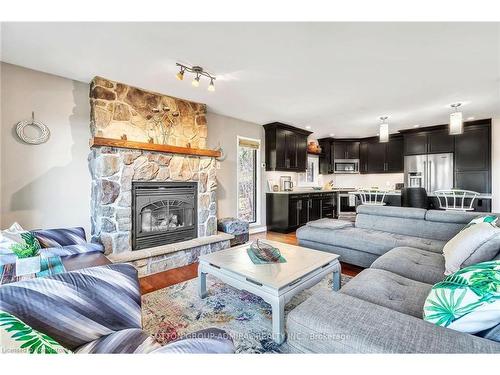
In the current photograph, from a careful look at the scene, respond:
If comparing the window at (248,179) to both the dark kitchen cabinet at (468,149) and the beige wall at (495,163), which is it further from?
the beige wall at (495,163)

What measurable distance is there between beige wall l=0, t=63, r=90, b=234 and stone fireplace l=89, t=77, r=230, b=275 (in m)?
0.19

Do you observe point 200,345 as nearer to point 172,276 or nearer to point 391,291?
point 391,291

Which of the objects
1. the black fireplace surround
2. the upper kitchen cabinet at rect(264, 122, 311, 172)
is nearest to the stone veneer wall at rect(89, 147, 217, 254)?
the black fireplace surround

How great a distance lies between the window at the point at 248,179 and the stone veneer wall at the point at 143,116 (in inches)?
51.0

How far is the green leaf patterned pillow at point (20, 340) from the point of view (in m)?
0.73

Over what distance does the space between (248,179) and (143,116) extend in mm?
2559

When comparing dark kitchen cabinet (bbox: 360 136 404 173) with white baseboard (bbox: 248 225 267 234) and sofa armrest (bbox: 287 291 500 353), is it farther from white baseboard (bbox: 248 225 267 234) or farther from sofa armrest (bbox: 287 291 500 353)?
sofa armrest (bbox: 287 291 500 353)

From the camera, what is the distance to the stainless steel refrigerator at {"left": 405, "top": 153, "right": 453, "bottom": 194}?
5238 millimetres

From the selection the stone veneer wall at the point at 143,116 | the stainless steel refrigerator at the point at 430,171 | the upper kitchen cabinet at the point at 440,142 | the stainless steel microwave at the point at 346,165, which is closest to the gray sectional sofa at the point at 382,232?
the stone veneer wall at the point at 143,116

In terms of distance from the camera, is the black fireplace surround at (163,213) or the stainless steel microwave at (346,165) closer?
the black fireplace surround at (163,213)

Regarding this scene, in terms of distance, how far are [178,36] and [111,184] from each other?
72.6 inches
